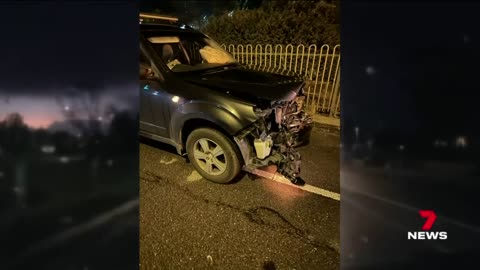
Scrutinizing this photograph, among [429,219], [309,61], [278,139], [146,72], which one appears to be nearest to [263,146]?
[278,139]

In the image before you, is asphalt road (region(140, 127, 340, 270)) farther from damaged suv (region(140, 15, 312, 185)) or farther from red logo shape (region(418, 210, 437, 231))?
red logo shape (region(418, 210, 437, 231))

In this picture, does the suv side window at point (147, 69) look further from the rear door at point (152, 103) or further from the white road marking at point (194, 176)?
the white road marking at point (194, 176)

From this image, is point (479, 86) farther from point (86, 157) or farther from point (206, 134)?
point (86, 157)

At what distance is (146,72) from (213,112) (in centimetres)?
50

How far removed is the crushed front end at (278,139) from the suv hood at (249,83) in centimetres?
7

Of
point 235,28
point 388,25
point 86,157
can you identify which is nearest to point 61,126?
point 86,157

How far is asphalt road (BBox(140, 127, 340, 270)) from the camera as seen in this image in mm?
1535

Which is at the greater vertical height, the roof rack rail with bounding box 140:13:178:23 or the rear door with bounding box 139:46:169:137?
the roof rack rail with bounding box 140:13:178:23

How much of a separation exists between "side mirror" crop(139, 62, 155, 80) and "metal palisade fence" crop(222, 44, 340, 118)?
1.43 m

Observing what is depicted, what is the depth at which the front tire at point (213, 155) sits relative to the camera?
1.94 meters

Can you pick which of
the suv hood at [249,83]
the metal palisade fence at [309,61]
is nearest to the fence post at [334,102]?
the metal palisade fence at [309,61]

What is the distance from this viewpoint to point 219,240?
163 centimetres

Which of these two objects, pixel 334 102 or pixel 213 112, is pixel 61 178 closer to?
pixel 213 112

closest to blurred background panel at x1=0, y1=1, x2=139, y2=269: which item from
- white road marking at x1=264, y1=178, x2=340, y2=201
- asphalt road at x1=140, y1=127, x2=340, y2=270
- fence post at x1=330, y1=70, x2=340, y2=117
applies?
asphalt road at x1=140, y1=127, x2=340, y2=270
